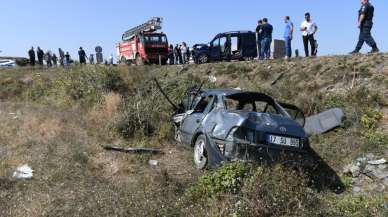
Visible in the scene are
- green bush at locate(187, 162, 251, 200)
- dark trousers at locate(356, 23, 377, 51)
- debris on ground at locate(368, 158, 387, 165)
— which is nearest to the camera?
green bush at locate(187, 162, 251, 200)

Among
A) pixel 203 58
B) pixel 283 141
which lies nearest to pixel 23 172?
pixel 283 141

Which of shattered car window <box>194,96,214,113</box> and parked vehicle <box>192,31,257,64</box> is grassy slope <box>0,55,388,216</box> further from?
parked vehicle <box>192,31,257,64</box>

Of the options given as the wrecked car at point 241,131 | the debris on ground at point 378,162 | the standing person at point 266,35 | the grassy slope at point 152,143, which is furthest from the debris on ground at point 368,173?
the standing person at point 266,35

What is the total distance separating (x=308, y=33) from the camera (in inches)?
535

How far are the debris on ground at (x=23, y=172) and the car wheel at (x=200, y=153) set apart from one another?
3.04m

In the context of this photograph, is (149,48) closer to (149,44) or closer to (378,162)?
(149,44)

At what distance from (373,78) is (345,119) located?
2.02 metres

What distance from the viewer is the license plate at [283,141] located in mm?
6461

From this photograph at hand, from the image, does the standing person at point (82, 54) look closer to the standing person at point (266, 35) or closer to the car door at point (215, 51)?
the car door at point (215, 51)

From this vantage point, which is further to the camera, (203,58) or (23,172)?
(203,58)

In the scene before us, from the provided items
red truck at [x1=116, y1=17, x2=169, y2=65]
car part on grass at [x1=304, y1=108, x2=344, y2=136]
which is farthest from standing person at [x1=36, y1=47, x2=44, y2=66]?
car part on grass at [x1=304, y1=108, x2=344, y2=136]

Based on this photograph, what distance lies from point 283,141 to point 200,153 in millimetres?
1673

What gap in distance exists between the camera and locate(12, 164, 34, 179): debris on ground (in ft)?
23.3

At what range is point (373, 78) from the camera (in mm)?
10062
